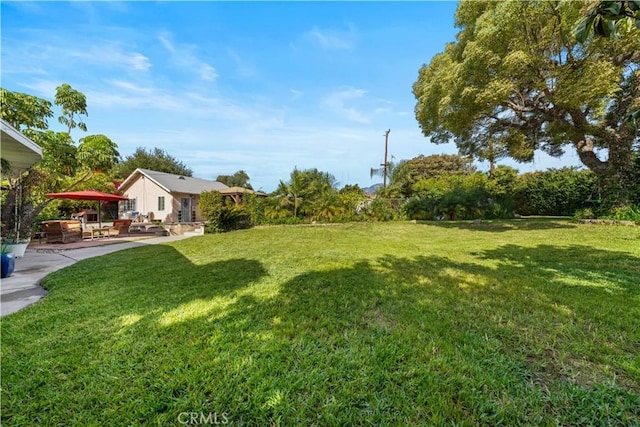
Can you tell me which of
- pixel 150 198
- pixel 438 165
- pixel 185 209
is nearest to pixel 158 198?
pixel 150 198

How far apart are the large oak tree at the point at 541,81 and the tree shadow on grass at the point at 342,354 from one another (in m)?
7.35

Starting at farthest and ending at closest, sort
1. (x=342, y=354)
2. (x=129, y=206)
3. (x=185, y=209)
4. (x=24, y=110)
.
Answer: (x=129, y=206) → (x=185, y=209) → (x=24, y=110) → (x=342, y=354)

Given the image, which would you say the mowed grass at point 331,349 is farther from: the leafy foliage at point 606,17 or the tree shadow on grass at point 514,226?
the tree shadow on grass at point 514,226

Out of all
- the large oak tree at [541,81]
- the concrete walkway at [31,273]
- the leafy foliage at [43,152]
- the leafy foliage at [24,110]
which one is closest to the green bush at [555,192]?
the large oak tree at [541,81]

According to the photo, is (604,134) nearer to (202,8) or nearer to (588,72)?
(588,72)

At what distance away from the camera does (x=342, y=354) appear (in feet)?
7.59

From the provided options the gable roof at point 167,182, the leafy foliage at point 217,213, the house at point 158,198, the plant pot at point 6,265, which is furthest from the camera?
the house at point 158,198

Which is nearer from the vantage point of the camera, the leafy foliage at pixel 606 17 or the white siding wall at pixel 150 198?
the leafy foliage at pixel 606 17

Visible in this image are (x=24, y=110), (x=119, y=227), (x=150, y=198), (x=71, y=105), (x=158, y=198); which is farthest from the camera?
(x=150, y=198)

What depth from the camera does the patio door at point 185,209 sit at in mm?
18766

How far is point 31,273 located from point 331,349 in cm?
652

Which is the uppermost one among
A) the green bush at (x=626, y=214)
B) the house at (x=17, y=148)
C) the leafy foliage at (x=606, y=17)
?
the leafy foliage at (x=606, y=17)

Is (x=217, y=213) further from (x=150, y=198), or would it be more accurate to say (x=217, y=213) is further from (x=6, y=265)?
(x=150, y=198)

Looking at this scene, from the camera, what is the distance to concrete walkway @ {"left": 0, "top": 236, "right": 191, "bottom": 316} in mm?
3783
